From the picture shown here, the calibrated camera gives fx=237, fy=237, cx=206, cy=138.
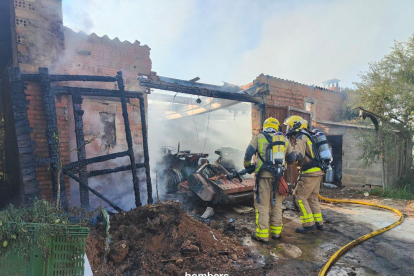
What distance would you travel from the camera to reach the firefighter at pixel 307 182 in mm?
4422

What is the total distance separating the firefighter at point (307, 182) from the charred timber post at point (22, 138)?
469cm

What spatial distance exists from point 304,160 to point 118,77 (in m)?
4.02

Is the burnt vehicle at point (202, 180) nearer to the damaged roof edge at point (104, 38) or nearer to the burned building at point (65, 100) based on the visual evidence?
the burned building at point (65, 100)

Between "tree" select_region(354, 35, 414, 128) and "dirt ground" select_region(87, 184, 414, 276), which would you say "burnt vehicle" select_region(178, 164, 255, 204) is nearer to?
"dirt ground" select_region(87, 184, 414, 276)

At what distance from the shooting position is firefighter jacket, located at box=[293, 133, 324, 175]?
453 cm

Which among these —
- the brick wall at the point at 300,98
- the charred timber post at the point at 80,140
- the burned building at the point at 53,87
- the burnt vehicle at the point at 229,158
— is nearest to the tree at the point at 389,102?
the brick wall at the point at 300,98

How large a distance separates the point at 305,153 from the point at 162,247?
3.13 metres

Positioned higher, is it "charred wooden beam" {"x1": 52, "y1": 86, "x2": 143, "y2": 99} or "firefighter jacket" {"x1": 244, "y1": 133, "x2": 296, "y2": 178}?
"charred wooden beam" {"x1": 52, "y1": 86, "x2": 143, "y2": 99}

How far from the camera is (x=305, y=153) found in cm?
465

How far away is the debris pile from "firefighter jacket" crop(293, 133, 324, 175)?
6.36ft

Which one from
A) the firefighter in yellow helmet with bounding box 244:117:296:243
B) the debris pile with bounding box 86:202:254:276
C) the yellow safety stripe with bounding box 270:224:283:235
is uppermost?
the firefighter in yellow helmet with bounding box 244:117:296:243

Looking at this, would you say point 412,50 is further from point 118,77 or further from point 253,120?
point 118,77

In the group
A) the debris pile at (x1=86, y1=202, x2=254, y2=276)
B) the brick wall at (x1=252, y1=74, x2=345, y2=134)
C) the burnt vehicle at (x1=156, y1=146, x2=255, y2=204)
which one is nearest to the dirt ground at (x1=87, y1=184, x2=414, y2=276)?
the debris pile at (x1=86, y1=202, x2=254, y2=276)

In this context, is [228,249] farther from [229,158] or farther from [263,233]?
[229,158]
